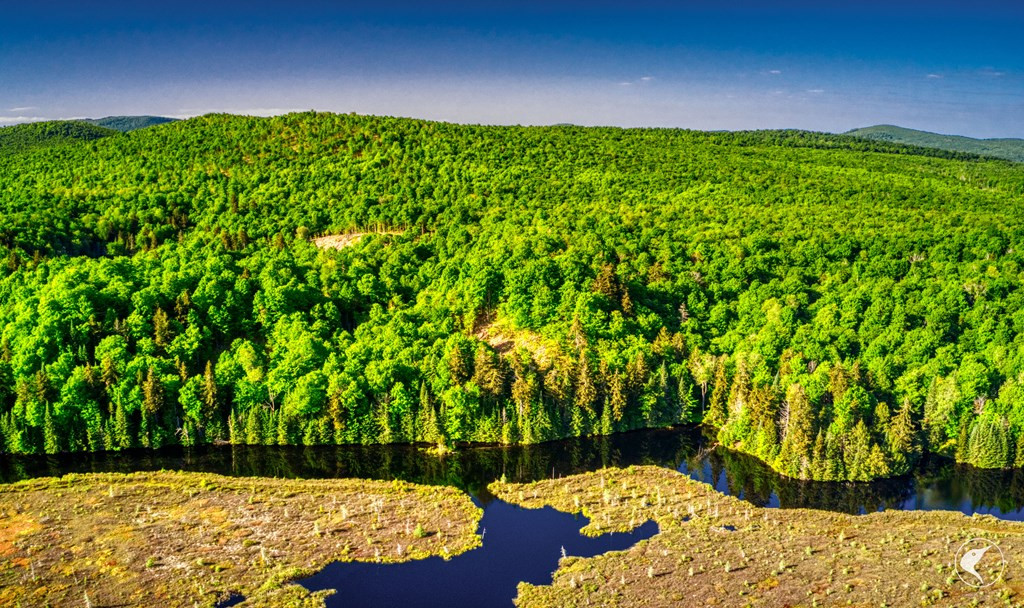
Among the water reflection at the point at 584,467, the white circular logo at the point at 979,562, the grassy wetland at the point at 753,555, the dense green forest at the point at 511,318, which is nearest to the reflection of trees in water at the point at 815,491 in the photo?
the water reflection at the point at 584,467

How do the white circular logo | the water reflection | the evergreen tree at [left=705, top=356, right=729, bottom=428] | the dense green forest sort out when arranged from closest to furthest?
the white circular logo → the water reflection → the dense green forest → the evergreen tree at [left=705, top=356, right=729, bottom=428]

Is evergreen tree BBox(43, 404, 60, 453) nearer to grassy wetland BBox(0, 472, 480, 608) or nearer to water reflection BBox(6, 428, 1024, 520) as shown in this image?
water reflection BBox(6, 428, 1024, 520)

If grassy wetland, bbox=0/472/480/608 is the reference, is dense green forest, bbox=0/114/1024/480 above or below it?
above

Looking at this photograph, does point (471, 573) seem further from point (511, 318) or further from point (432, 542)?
point (511, 318)

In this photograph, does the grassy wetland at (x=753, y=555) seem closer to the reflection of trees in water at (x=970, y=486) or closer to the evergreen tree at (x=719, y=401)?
the reflection of trees in water at (x=970, y=486)

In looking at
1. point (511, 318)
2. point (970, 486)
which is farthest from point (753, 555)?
point (511, 318)

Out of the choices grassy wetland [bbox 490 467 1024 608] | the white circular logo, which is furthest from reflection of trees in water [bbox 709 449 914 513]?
the white circular logo
